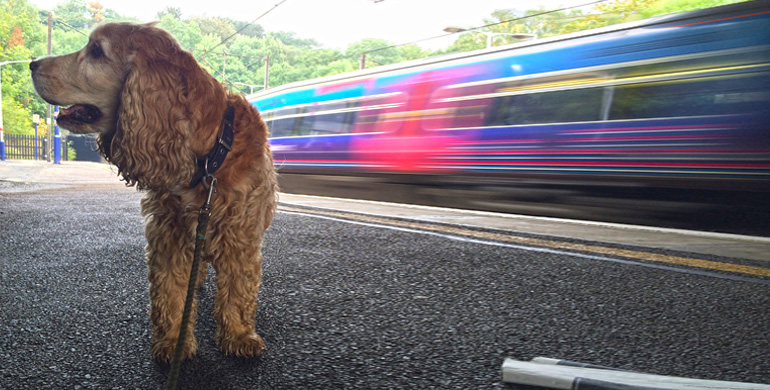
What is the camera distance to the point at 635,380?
153cm

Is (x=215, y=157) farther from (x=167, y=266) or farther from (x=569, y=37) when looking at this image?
(x=569, y=37)

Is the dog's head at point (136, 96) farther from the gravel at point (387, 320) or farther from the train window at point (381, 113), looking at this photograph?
the train window at point (381, 113)

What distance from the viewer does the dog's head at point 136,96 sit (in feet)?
6.30

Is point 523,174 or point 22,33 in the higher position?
point 22,33

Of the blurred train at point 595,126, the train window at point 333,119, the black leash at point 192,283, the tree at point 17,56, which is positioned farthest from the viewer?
the tree at point 17,56

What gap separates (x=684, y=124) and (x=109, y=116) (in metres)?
6.56

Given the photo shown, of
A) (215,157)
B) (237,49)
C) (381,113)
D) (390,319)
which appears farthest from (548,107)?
(237,49)

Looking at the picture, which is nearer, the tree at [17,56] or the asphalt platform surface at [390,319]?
the asphalt platform surface at [390,319]

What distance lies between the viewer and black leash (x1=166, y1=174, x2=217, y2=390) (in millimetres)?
1491

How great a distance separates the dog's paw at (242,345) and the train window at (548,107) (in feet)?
21.6

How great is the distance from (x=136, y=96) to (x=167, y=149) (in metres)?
0.22

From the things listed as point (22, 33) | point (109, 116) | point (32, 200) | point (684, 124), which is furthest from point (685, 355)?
point (22, 33)

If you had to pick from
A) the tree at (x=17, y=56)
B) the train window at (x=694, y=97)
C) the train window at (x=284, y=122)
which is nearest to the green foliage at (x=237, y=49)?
the tree at (x=17, y=56)

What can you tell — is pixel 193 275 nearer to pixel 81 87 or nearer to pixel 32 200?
pixel 81 87
